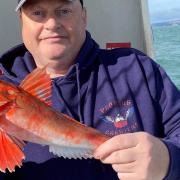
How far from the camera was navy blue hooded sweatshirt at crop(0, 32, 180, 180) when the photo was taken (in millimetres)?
2254

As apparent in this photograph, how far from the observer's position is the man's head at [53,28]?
2.36m

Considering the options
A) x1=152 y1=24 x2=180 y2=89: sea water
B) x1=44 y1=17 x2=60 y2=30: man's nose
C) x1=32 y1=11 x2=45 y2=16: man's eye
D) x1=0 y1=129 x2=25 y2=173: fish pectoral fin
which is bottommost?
x1=152 y1=24 x2=180 y2=89: sea water

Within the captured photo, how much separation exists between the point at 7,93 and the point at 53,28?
2.37ft

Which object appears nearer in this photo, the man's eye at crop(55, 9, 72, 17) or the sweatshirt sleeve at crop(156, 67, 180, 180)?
the sweatshirt sleeve at crop(156, 67, 180, 180)

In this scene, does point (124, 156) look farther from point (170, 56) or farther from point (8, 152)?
point (170, 56)

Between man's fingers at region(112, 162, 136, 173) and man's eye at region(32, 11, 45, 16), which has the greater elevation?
man's eye at region(32, 11, 45, 16)

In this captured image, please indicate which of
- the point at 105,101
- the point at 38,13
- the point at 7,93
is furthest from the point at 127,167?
the point at 38,13

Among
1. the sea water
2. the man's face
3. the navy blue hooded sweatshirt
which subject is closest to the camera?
the navy blue hooded sweatshirt

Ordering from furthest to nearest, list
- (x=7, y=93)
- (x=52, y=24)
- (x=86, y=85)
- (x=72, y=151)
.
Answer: (x=86, y=85) → (x=52, y=24) → (x=72, y=151) → (x=7, y=93)

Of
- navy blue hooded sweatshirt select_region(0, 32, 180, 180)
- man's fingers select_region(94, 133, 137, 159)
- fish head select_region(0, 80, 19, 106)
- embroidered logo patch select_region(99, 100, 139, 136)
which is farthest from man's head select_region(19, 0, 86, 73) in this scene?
man's fingers select_region(94, 133, 137, 159)

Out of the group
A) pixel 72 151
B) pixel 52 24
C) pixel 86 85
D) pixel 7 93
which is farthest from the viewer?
pixel 86 85

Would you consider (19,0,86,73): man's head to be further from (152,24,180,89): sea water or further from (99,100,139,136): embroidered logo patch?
(152,24,180,89): sea water

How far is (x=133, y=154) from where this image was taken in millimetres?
1740

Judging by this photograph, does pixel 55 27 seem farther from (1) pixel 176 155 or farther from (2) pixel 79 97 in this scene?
(1) pixel 176 155
